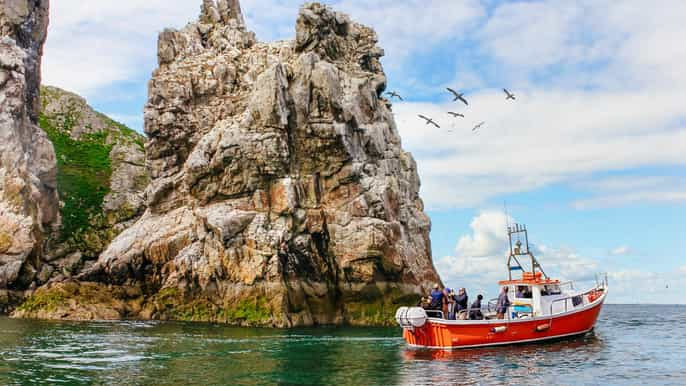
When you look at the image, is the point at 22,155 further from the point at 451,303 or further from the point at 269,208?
the point at 451,303

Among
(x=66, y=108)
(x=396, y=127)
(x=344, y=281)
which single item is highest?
(x=66, y=108)

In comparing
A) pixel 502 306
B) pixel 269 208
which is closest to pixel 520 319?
pixel 502 306

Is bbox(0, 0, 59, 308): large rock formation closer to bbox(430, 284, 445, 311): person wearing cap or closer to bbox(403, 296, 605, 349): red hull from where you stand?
bbox(403, 296, 605, 349): red hull

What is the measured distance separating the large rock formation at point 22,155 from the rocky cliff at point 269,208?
228 inches

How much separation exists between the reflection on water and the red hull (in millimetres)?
601

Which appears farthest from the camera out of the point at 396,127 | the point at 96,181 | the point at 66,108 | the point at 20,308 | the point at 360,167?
the point at 66,108

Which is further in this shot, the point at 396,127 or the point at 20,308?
the point at 396,127

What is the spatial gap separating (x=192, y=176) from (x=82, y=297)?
14.6 m

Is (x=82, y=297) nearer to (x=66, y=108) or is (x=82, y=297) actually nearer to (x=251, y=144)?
(x=251, y=144)

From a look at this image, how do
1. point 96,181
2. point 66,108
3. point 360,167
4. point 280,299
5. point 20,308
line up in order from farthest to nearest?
point 66,108, point 96,181, point 360,167, point 20,308, point 280,299

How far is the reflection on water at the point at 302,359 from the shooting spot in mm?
25031

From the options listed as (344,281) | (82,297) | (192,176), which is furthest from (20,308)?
(344,281)

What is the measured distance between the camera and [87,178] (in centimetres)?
8506

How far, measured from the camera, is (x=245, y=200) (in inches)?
2181
